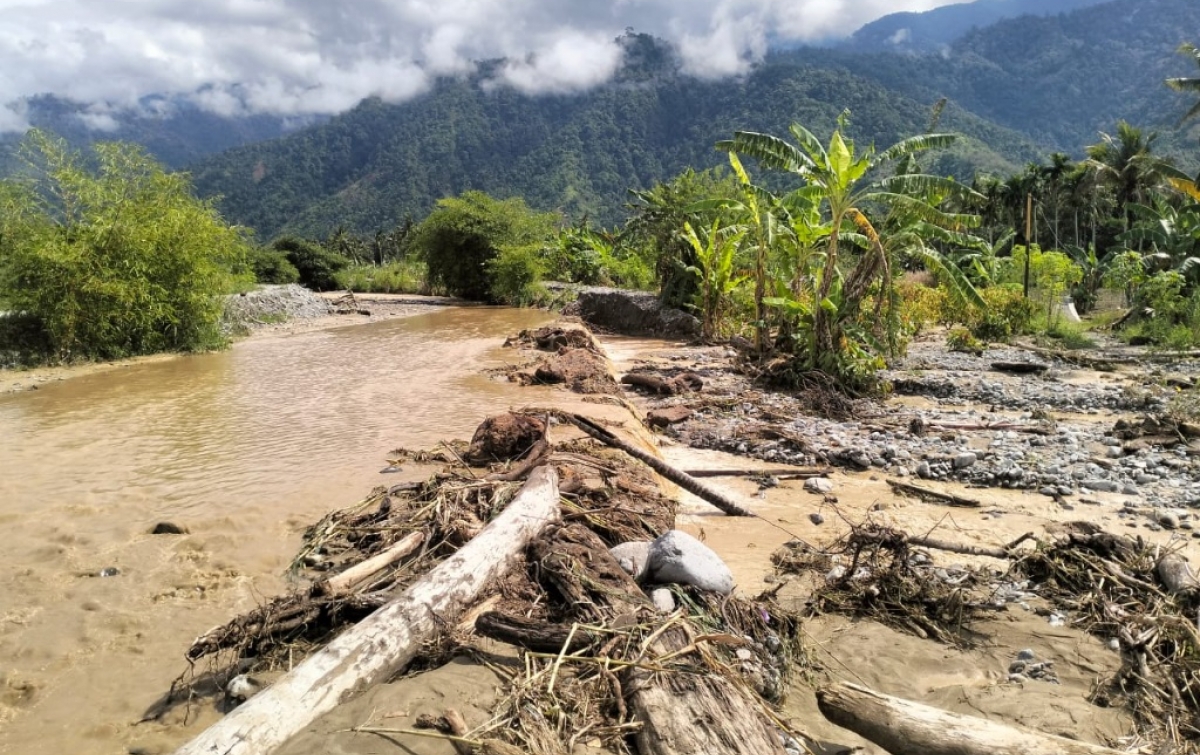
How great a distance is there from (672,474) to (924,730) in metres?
3.71

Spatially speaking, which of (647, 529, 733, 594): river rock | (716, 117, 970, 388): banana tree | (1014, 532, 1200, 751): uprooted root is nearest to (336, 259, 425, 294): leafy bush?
(716, 117, 970, 388): banana tree

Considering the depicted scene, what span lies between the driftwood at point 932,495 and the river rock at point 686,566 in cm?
318

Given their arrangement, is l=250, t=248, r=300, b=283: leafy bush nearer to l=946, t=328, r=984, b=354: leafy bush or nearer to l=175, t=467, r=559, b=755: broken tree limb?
l=946, t=328, r=984, b=354: leafy bush

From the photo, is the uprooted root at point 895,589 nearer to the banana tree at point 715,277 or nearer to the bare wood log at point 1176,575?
the bare wood log at point 1176,575

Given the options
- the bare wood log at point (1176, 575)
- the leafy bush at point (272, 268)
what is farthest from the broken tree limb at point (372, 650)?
the leafy bush at point (272, 268)

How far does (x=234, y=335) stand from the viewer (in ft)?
68.0

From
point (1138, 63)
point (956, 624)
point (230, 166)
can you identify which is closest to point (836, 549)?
point (956, 624)

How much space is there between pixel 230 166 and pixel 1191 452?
194 metres

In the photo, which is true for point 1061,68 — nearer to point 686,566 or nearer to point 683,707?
point 686,566

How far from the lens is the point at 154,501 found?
598 cm

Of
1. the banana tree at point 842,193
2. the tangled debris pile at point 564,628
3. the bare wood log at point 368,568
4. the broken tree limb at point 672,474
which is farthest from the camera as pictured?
the banana tree at point 842,193

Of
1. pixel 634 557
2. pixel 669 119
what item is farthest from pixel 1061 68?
pixel 634 557

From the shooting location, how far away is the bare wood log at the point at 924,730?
2432 millimetres

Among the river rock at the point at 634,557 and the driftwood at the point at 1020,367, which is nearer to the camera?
the river rock at the point at 634,557
